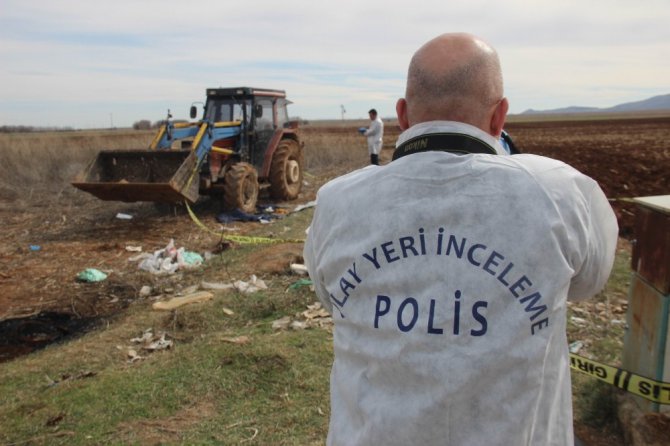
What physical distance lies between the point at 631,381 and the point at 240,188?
912 cm

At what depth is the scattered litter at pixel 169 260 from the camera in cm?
783

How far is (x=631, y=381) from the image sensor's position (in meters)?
2.85

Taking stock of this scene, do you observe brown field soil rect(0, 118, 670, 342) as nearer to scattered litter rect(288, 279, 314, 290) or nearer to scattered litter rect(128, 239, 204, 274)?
scattered litter rect(128, 239, 204, 274)

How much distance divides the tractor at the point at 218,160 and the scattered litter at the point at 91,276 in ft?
7.61

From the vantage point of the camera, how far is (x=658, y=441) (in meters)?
2.83

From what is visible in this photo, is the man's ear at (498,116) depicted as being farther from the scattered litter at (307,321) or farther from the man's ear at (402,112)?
the scattered litter at (307,321)

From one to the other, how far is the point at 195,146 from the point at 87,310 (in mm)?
4765

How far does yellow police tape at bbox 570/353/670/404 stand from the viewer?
2.78m

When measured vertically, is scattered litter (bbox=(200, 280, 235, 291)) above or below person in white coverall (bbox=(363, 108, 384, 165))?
below

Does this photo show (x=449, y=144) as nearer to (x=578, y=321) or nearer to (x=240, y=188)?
(x=578, y=321)

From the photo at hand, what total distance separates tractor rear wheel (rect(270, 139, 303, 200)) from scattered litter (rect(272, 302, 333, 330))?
7.57 m

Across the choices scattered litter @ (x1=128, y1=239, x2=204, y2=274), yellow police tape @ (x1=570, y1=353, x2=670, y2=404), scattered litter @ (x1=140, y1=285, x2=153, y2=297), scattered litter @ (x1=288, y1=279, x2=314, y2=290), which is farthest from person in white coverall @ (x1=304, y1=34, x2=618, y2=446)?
scattered litter @ (x1=128, y1=239, x2=204, y2=274)

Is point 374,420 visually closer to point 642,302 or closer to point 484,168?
point 484,168

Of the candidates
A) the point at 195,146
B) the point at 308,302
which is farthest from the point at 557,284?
the point at 195,146
